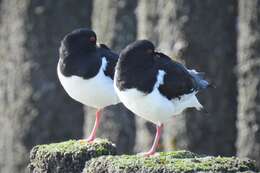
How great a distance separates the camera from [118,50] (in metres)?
20.1

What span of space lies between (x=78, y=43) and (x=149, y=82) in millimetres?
1385

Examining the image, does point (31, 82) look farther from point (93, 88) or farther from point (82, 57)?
point (93, 88)

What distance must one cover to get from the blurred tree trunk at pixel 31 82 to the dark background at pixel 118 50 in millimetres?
19

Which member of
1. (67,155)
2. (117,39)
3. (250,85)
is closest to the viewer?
(67,155)

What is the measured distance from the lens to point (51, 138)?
21.9 metres

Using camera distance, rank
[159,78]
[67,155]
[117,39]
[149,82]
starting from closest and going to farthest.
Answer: [67,155] < [149,82] < [159,78] < [117,39]

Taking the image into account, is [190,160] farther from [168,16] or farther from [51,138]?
[51,138]

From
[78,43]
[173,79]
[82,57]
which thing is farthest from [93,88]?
[173,79]

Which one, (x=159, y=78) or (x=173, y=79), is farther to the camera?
(x=173, y=79)

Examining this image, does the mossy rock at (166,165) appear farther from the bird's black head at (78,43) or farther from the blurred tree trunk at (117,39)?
the blurred tree trunk at (117,39)

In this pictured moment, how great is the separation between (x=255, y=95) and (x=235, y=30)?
1663 millimetres

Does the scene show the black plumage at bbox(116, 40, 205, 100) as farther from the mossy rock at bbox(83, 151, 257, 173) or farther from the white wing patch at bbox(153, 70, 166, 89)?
the mossy rock at bbox(83, 151, 257, 173)

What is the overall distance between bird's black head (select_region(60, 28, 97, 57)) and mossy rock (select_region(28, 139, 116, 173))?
4.27 ft

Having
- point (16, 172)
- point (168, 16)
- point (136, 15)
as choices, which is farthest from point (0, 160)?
point (168, 16)
